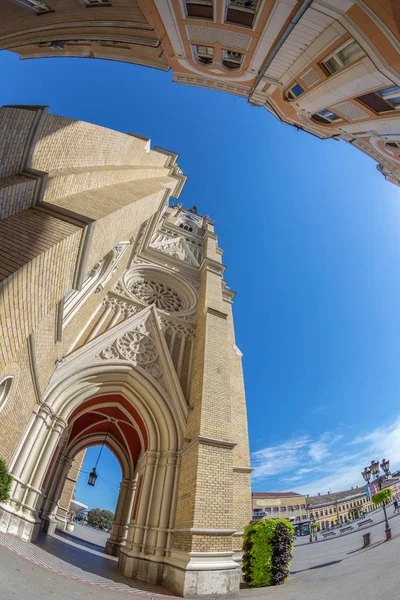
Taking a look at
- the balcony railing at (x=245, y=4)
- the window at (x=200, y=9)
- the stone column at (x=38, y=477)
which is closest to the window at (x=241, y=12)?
the balcony railing at (x=245, y=4)

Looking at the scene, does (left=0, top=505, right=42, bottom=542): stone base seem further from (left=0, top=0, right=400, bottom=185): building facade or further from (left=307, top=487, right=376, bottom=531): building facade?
(left=307, top=487, right=376, bottom=531): building facade

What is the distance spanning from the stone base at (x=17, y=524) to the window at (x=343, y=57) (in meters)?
11.9

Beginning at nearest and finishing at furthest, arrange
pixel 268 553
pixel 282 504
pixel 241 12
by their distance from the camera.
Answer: pixel 268 553 → pixel 241 12 → pixel 282 504

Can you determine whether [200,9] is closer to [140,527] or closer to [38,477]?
[38,477]

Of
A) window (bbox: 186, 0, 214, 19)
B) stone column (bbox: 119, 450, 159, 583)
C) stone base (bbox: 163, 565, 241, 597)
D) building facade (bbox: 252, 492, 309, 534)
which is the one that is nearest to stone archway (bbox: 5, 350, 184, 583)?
stone column (bbox: 119, 450, 159, 583)

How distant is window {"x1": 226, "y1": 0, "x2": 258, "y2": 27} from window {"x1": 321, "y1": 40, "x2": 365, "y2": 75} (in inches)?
76.3

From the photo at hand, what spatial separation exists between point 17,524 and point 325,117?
13535mm

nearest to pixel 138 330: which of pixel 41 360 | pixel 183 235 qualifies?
pixel 41 360

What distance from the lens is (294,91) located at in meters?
7.88

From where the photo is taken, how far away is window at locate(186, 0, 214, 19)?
6094 mm

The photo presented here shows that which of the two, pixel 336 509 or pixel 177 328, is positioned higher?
pixel 177 328

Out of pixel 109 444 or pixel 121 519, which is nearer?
pixel 121 519

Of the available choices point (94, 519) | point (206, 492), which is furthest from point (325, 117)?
point (94, 519)

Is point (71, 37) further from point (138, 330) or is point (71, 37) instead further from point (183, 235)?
point (183, 235)
